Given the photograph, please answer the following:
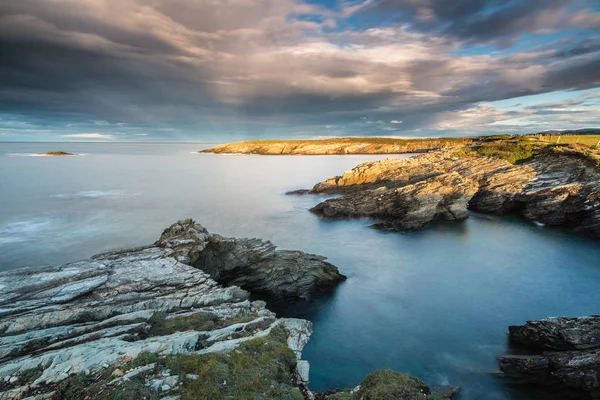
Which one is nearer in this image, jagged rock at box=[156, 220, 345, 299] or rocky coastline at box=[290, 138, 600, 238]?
jagged rock at box=[156, 220, 345, 299]

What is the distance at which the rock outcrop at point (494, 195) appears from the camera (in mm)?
35312

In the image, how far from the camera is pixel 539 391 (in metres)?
12.4

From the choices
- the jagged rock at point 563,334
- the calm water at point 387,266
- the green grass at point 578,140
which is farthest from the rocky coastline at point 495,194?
the jagged rock at point 563,334

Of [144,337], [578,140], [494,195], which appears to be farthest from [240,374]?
[578,140]

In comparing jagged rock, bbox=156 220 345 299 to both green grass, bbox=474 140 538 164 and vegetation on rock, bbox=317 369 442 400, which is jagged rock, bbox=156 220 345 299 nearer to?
vegetation on rock, bbox=317 369 442 400


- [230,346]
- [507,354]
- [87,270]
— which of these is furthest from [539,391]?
[87,270]

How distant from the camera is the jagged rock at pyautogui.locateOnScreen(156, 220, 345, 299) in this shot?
61.5ft

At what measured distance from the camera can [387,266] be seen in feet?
88.1

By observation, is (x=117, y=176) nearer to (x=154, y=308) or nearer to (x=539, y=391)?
(x=154, y=308)

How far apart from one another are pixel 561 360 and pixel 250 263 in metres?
15.9

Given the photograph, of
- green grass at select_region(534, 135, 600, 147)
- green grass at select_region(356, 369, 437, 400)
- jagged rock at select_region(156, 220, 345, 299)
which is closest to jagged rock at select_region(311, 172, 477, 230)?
jagged rock at select_region(156, 220, 345, 299)

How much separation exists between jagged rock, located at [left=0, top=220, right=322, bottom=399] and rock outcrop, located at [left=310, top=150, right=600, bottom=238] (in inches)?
1029

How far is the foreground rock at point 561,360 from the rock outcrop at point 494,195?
21.4m

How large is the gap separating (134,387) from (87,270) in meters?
8.61
